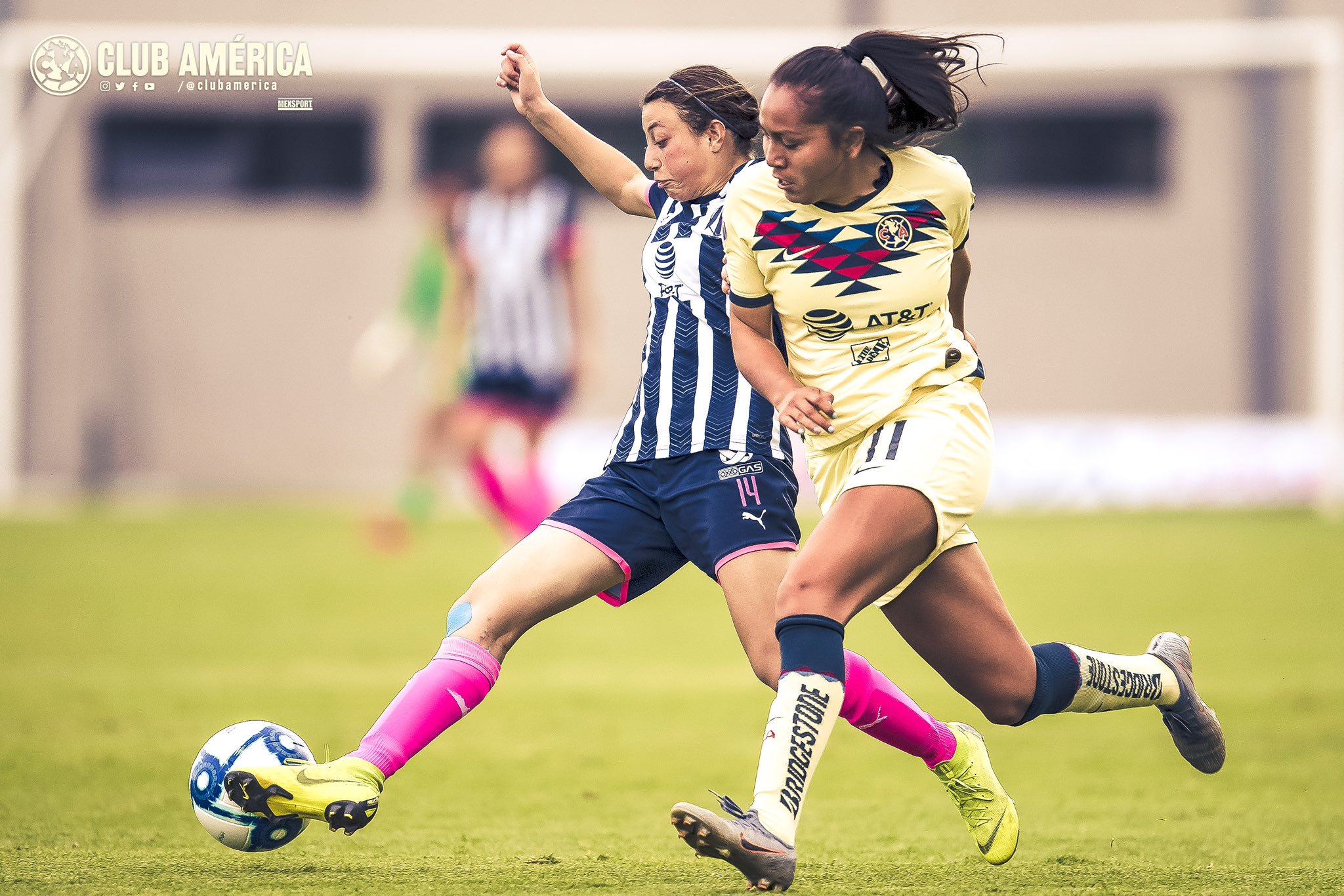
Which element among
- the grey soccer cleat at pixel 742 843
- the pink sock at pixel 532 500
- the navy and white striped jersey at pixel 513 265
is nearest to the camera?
the grey soccer cleat at pixel 742 843

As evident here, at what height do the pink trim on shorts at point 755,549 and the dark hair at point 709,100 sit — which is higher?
the dark hair at point 709,100

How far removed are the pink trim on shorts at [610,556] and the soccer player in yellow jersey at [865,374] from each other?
0.51 meters

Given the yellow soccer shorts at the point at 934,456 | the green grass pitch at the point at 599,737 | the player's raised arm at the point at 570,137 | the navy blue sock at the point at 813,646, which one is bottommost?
the green grass pitch at the point at 599,737

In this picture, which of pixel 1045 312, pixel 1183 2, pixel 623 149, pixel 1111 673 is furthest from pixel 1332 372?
pixel 1111 673

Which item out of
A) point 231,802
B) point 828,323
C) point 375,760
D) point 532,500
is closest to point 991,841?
point 828,323

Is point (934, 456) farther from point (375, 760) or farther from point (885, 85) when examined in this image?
point (375, 760)

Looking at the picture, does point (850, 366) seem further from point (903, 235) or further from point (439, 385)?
point (439, 385)

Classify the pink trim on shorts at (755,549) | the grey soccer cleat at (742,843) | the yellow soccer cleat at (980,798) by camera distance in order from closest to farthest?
the grey soccer cleat at (742,843) → the pink trim on shorts at (755,549) → the yellow soccer cleat at (980,798)

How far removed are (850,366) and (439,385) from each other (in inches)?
320

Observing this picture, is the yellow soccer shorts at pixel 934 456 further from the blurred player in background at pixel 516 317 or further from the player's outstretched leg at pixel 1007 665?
the blurred player in background at pixel 516 317

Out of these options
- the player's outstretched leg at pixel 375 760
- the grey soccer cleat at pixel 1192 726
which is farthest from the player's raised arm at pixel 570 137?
the grey soccer cleat at pixel 1192 726

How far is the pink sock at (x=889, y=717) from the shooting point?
3.84 m

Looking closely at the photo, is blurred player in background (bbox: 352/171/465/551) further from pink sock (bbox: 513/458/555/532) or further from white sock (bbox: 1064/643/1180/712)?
white sock (bbox: 1064/643/1180/712)

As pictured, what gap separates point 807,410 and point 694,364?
0.49m
